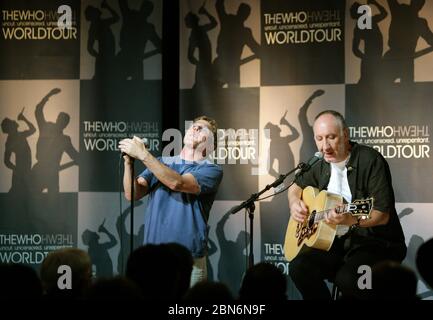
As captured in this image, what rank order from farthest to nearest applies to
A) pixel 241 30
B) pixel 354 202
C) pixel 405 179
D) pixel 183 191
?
pixel 241 30
pixel 405 179
pixel 183 191
pixel 354 202

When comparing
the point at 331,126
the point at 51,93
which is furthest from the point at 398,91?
the point at 51,93

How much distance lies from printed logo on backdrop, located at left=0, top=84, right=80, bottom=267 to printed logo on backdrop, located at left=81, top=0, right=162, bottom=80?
1.09ft

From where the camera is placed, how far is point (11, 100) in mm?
5340

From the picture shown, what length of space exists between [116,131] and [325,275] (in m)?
1.89

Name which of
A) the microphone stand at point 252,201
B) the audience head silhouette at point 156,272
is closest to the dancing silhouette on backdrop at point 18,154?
the microphone stand at point 252,201

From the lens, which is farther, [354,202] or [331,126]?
[331,126]

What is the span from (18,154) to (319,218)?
2.33 metres

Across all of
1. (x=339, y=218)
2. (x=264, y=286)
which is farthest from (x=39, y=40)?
(x=264, y=286)

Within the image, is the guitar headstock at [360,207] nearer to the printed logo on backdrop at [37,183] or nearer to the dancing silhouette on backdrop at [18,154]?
the printed logo on backdrop at [37,183]

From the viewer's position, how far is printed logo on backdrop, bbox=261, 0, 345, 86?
497 centimetres

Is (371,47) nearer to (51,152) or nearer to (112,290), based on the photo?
(51,152)

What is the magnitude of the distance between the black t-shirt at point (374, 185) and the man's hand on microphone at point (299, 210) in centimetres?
33

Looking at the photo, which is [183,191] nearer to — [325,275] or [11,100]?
[325,275]

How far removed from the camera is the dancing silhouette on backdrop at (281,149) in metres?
4.99
